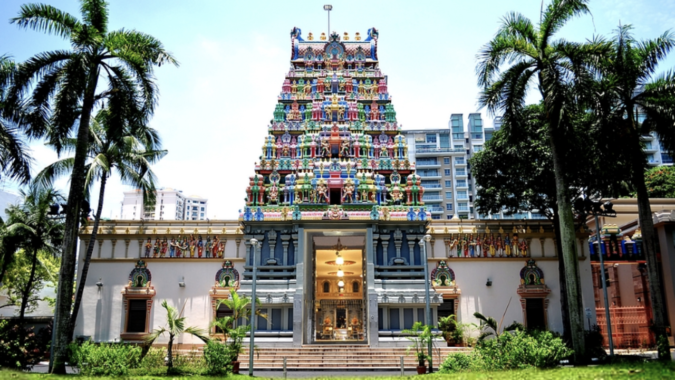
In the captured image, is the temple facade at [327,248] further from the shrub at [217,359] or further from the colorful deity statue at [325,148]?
the shrub at [217,359]

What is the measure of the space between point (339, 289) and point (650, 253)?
2075 cm

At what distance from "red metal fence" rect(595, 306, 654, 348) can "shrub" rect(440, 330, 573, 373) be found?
12.3m

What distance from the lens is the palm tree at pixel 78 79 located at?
656 inches

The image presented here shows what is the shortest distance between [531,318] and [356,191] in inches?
423

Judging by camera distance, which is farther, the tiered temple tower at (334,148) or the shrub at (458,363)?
the tiered temple tower at (334,148)

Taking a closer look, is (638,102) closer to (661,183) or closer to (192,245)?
(192,245)

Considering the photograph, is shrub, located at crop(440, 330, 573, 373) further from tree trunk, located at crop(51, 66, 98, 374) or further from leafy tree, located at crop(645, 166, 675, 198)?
leafy tree, located at crop(645, 166, 675, 198)

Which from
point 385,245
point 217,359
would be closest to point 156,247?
point 385,245

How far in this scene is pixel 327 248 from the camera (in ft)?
95.7

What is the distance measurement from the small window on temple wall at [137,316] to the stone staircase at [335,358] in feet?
22.9

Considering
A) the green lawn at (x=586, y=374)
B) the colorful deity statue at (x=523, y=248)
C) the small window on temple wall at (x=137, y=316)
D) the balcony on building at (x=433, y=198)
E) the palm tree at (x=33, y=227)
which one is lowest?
the green lawn at (x=586, y=374)

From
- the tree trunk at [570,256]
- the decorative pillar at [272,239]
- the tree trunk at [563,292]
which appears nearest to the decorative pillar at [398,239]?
the decorative pillar at [272,239]

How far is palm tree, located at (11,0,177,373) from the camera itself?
1666 centimetres

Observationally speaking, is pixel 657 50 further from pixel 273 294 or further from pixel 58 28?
pixel 58 28
